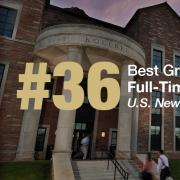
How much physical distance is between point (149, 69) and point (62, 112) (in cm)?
1107

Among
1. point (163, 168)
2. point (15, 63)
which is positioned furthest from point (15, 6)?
point (163, 168)

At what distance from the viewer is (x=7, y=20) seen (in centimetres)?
1647

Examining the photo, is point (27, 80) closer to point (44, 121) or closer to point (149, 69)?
point (44, 121)

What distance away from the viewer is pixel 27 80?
1548 centimetres

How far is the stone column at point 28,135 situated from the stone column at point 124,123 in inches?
221

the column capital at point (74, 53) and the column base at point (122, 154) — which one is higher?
the column capital at point (74, 53)

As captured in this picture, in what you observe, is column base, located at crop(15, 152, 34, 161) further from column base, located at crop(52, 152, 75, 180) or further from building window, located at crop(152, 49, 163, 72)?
building window, located at crop(152, 49, 163, 72)

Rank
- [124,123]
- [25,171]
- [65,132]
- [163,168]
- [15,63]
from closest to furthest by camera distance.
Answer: [163,168]
[25,171]
[65,132]
[124,123]
[15,63]

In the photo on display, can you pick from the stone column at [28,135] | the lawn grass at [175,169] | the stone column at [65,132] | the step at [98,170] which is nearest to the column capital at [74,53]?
the stone column at [65,132]

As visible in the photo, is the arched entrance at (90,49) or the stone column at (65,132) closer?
the stone column at (65,132)

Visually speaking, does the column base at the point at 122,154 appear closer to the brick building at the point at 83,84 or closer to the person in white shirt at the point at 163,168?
the brick building at the point at 83,84

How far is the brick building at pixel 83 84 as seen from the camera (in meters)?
14.5

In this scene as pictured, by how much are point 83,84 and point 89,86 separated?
121 cm

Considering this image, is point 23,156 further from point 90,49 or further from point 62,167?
point 90,49
